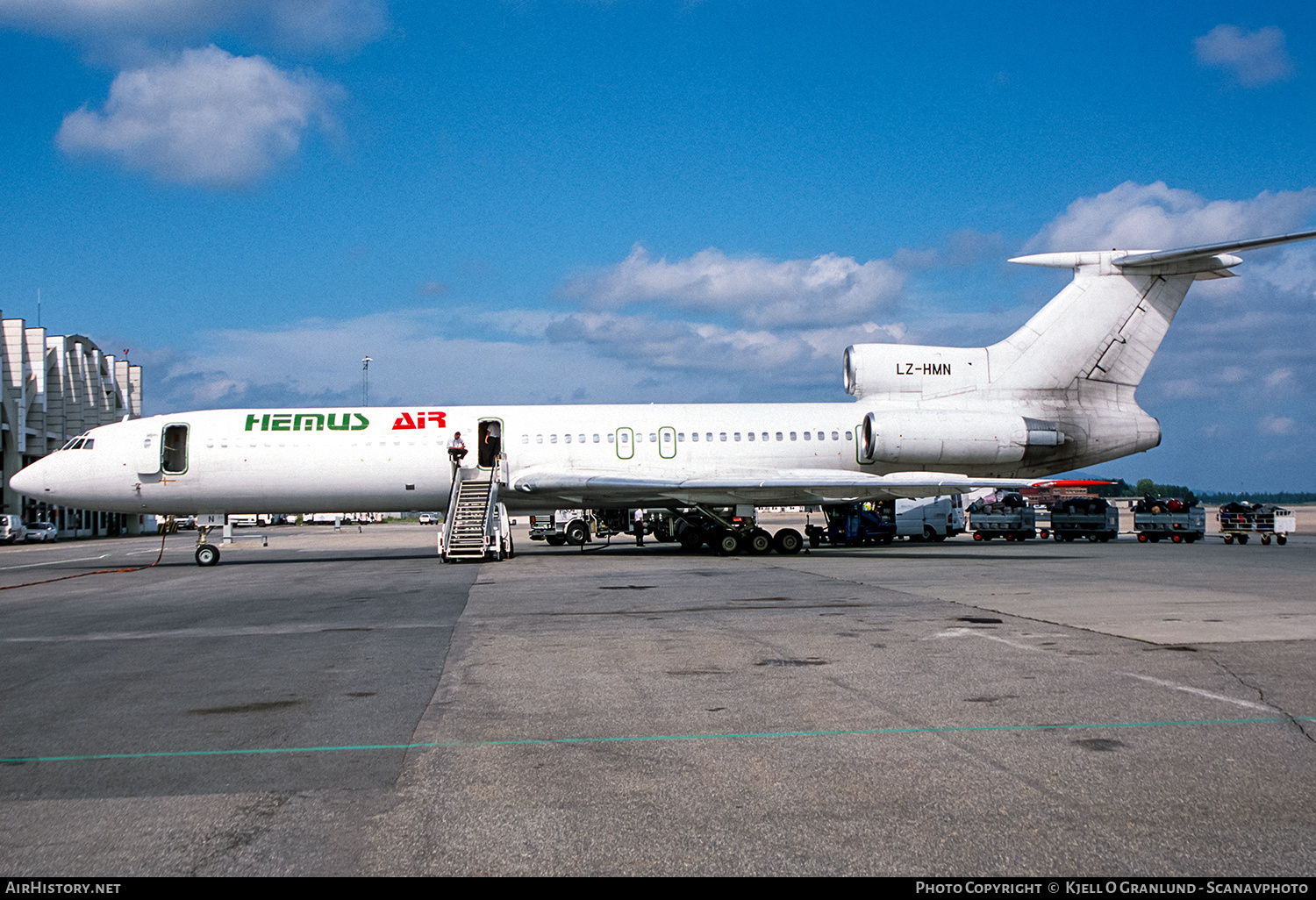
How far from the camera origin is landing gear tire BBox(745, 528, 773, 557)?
25047 millimetres

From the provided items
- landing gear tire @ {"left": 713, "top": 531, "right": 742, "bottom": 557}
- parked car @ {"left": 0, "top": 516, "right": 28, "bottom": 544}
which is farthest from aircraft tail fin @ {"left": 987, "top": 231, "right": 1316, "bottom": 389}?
parked car @ {"left": 0, "top": 516, "right": 28, "bottom": 544}

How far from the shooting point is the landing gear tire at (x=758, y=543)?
82.2 feet

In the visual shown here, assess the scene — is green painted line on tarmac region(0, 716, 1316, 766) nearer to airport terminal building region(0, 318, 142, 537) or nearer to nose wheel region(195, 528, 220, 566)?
nose wheel region(195, 528, 220, 566)

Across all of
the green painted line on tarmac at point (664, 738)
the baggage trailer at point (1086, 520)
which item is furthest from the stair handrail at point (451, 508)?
the baggage trailer at point (1086, 520)

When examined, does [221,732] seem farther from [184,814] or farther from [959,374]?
[959,374]

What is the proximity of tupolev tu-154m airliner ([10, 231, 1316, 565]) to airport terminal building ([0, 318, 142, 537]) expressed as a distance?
30.2 meters

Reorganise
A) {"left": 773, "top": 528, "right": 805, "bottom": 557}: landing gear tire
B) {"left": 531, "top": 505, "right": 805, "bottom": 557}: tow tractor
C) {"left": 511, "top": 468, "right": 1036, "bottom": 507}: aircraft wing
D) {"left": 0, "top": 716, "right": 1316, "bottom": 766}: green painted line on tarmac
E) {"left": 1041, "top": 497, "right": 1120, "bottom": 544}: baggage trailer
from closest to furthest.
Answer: {"left": 0, "top": 716, "right": 1316, "bottom": 766}: green painted line on tarmac
{"left": 511, "top": 468, "right": 1036, "bottom": 507}: aircraft wing
{"left": 531, "top": 505, "right": 805, "bottom": 557}: tow tractor
{"left": 773, "top": 528, "right": 805, "bottom": 557}: landing gear tire
{"left": 1041, "top": 497, "right": 1120, "bottom": 544}: baggage trailer

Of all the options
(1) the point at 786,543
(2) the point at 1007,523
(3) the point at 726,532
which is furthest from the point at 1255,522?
(3) the point at 726,532

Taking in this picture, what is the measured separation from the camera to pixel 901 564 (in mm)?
20875

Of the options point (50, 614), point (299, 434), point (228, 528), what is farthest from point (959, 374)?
point (50, 614)

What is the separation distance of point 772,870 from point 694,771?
1.40 meters

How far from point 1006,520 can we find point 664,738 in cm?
3276

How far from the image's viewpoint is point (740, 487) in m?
23.8

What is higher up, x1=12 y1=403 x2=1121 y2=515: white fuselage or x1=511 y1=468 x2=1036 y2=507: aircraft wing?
x1=12 y1=403 x2=1121 y2=515: white fuselage
